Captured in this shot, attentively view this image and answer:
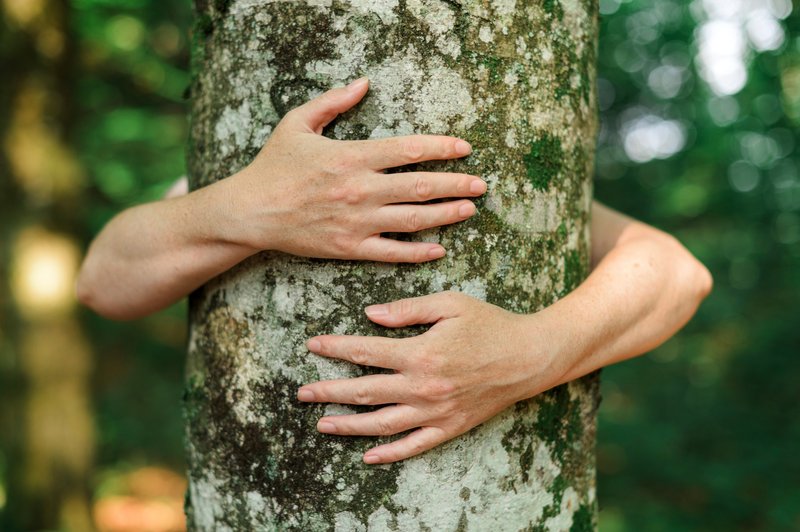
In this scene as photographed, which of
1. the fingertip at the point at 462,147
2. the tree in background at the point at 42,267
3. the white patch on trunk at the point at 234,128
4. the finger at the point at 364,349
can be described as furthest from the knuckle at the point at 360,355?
the tree in background at the point at 42,267

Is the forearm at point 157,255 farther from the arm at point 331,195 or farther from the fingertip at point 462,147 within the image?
the fingertip at point 462,147

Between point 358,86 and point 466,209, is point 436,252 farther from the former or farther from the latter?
point 358,86

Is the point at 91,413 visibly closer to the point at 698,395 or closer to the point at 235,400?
the point at 235,400

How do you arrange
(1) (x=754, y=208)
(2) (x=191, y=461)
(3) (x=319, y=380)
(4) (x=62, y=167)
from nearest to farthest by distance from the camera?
(3) (x=319, y=380), (2) (x=191, y=461), (4) (x=62, y=167), (1) (x=754, y=208)

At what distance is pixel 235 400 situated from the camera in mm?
1496

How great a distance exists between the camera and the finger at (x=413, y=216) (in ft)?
4.29

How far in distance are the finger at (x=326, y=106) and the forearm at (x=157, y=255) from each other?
0.24 metres

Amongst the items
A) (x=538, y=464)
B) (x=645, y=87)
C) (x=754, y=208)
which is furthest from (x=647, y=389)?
(x=538, y=464)

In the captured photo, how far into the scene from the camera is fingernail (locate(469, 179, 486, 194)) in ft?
4.43

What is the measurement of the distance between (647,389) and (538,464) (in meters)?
8.88

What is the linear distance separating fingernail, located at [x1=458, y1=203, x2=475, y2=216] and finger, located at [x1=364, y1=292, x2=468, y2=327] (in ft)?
0.57

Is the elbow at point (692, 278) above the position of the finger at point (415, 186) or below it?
below

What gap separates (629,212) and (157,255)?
394 inches

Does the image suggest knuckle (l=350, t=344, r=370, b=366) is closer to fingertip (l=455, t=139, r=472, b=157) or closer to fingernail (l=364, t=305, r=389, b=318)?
fingernail (l=364, t=305, r=389, b=318)
